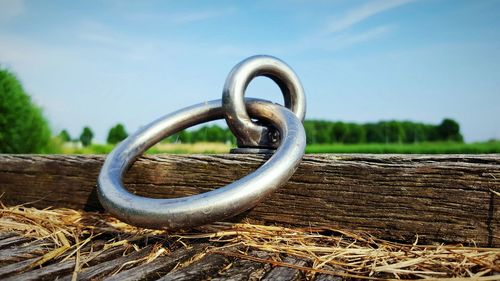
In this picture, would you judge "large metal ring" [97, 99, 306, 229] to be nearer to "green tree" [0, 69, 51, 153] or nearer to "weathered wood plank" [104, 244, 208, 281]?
"weathered wood plank" [104, 244, 208, 281]

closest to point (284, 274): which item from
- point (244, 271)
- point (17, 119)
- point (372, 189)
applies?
point (244, 271)

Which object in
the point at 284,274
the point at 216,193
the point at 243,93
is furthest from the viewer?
the point at 243,93

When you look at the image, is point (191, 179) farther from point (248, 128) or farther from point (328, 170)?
point (328, 170)

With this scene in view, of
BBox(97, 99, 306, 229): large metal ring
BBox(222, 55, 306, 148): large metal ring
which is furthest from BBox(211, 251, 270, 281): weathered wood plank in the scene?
BBox(222, 55, 306, 148): large metal ring

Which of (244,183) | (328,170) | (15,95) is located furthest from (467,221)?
(15,95)

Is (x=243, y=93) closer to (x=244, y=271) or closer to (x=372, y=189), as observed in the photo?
(x=372, y=189)

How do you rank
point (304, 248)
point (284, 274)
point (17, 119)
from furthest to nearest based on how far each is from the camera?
point (17, 119) < point (304, 248) < point (284, 274)

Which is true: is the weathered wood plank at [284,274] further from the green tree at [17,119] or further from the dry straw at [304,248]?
the green tree at [17,119]
